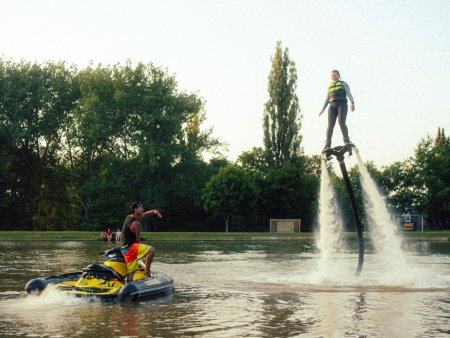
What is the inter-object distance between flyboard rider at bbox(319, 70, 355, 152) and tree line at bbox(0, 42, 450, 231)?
52879 mm

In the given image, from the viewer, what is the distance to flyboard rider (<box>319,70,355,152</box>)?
61.8 ft

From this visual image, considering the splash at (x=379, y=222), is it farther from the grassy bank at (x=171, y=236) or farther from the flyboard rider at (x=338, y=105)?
the grassy bank at (x=171, y=236)

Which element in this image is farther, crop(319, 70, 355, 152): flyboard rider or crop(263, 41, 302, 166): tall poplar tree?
crop(263, 41, 302, 166): tall poplar tree

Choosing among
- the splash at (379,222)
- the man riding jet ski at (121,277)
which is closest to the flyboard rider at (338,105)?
the splash at (379,222)

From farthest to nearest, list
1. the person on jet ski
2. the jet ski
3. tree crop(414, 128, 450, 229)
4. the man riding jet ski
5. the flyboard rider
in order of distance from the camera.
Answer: tree crop(414, 128, 450, 229) → the flyboard rider → the person on jet ski → the man riding jet ski → the jet ski

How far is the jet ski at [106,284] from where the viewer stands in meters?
15.9

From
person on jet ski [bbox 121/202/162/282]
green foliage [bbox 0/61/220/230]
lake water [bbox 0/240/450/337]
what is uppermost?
green foliage [bbox 0/61/220/230]

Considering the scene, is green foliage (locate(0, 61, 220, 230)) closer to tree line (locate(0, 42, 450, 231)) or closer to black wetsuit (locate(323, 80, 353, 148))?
tree line (locate(0, 42, 450, 231))

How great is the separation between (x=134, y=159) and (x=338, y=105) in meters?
58.3

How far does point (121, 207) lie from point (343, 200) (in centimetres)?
2783

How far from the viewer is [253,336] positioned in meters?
11.5

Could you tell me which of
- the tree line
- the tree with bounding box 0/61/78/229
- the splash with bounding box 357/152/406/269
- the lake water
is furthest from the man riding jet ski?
the tree with bounding box 0/61/78/229

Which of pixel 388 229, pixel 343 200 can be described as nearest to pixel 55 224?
pixel 343 200

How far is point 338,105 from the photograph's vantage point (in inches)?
743
